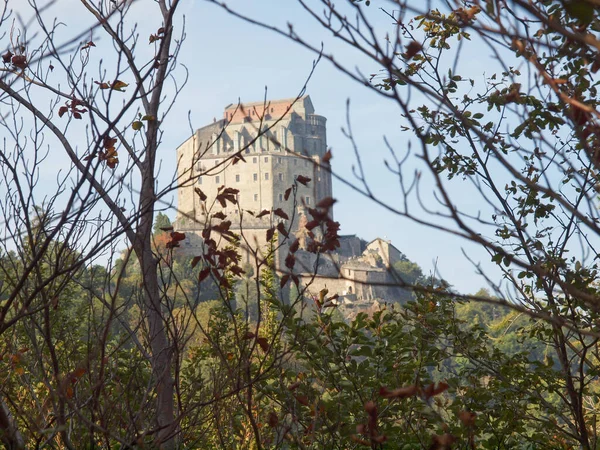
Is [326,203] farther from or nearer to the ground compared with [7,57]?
nearer to the ground

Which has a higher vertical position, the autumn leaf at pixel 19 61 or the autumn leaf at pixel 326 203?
the autumn leaf at pixel 19 61

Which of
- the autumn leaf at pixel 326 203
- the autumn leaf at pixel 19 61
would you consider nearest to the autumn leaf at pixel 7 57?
the autumn leaf at pixel 19 61

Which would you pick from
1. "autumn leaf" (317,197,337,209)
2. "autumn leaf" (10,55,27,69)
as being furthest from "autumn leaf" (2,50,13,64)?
"autumn leaf" (317,197,337,209)

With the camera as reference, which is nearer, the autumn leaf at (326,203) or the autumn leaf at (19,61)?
the autumn leaf at (326,203)

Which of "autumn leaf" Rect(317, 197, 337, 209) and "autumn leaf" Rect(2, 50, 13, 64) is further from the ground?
"autumn leaf" Rect(2, 50, 13, 64)

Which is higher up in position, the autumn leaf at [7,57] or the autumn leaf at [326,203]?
the autumn leaf at [7,57]

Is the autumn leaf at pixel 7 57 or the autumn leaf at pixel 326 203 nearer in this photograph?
the autumn leaf at pixel 326 203

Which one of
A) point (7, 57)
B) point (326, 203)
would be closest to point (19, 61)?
point (7, 57)

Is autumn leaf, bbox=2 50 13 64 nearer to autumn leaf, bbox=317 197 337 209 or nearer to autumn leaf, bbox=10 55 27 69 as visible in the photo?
autumn leaf, bbox=10 55 27 69

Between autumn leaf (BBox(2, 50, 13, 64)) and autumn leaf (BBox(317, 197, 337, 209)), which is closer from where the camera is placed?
autumn leaf (BBox(317, 197, 337, 209))

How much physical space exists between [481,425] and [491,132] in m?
2.01

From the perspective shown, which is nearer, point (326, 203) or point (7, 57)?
point (326, 203)

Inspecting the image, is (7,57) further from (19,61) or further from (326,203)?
(326,203)

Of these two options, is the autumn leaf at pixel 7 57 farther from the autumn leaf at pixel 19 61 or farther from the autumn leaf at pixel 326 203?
the autumn leaf at pixel 326 203
